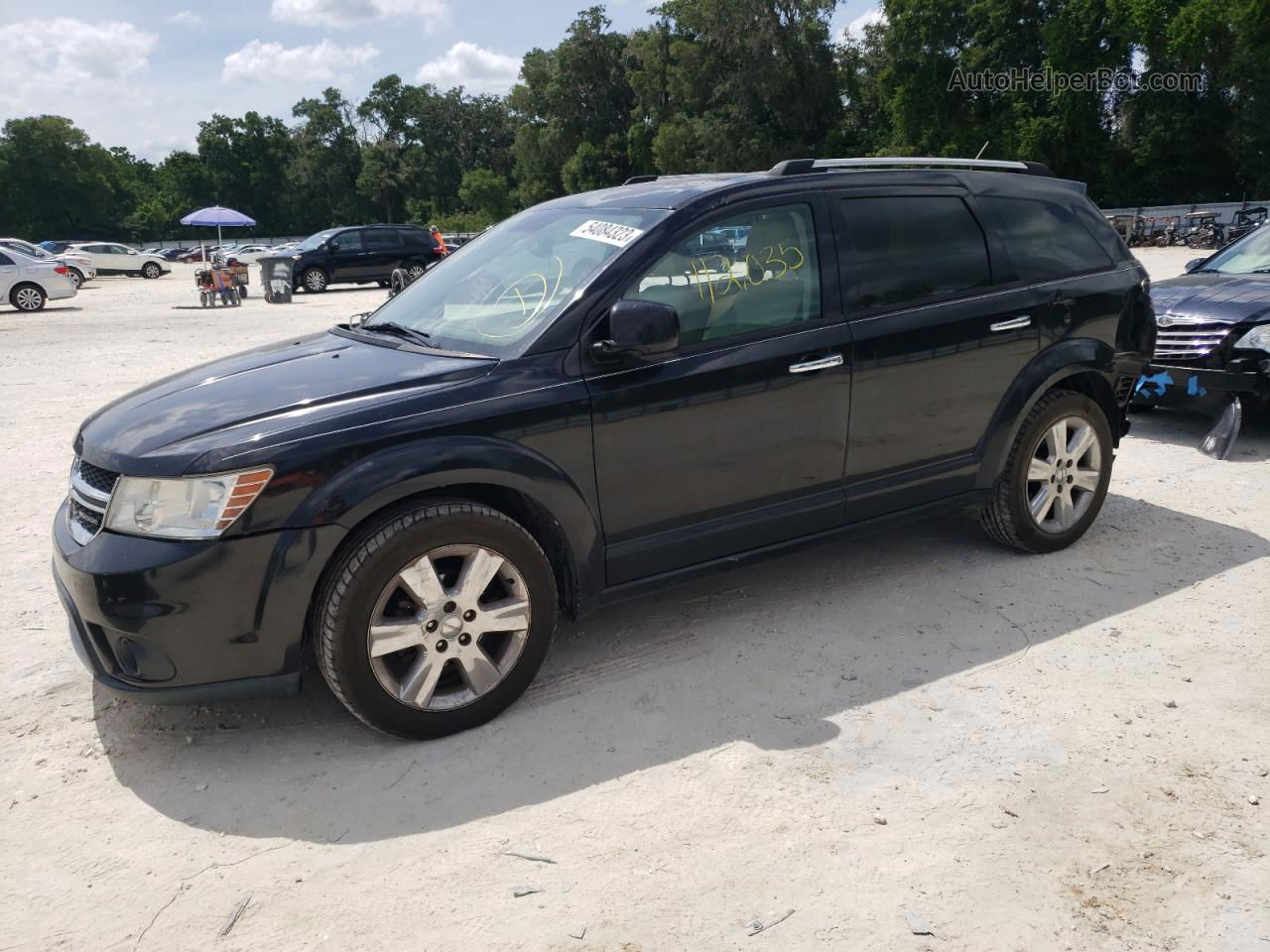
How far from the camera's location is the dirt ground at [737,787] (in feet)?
8.45

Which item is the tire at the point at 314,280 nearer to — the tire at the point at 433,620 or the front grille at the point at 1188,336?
the front grille at the point at 1188,336

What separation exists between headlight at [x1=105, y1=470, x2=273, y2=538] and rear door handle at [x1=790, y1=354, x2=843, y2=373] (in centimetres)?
200

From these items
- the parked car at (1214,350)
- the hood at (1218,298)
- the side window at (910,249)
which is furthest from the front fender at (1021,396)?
the hood at (1218,298)

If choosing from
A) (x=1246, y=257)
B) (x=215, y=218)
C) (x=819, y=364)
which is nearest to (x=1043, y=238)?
(x=819, y=364)

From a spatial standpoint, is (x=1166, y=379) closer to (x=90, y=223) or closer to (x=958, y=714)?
(x=958, y=714)

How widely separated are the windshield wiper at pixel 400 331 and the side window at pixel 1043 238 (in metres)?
2.60

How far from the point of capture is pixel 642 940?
98.0 inches

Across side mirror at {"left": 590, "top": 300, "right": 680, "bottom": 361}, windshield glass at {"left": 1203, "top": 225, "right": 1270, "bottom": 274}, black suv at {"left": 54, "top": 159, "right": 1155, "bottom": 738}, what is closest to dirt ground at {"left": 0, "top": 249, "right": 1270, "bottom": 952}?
black suv at {"left": 54, "top": 159, "right": 1155, "bottom": 738}

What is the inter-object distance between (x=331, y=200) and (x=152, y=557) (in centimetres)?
10604

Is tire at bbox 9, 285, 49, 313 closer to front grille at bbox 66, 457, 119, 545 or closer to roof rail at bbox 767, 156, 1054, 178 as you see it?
front grille at bbox 66, 457, 119, 545


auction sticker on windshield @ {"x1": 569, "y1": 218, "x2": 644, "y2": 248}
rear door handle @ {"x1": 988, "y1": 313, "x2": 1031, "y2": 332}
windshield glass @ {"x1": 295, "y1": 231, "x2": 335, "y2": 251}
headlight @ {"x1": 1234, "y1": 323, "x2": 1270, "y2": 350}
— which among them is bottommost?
headlight @ {"x1": 1234, "y1": 323, "x2": 1270, "y2": 350}

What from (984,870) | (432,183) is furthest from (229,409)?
(432,183)

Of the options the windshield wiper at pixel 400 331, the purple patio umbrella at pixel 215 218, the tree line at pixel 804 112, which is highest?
the tree line at pixel 804 112

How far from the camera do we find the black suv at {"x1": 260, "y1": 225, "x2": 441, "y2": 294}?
86.3 feet
